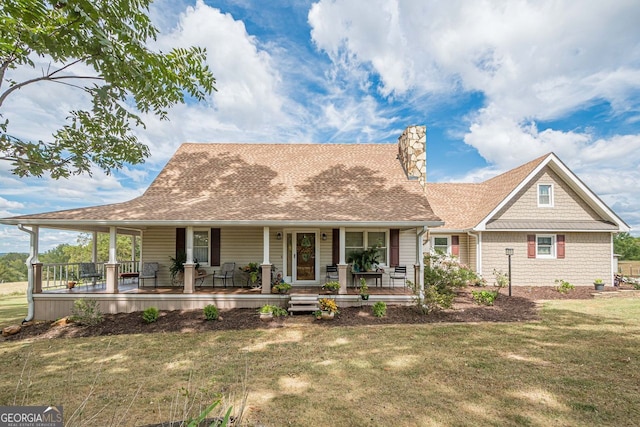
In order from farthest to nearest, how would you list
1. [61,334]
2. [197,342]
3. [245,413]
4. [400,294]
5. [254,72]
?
[254,72]
[400,294]
[61,334]
[197,342]
[245,413]

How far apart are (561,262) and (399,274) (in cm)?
908

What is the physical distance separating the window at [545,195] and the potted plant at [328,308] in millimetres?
12393

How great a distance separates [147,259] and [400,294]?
31.7 feet

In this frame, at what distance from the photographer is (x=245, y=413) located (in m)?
4.10

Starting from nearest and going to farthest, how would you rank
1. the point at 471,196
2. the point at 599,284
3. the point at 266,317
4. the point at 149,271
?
the point at 266,317, the point at 149,271, the point at 599,284, the point at 471,196

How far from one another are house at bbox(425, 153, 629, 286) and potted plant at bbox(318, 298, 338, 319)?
9288 millimetres

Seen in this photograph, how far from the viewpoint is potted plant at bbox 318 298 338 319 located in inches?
356

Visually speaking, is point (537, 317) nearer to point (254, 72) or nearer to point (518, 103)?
point (518, 103)

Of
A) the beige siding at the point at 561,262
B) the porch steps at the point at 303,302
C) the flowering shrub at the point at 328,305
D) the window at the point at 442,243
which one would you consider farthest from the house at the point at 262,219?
the beige siding at the point at 561,262

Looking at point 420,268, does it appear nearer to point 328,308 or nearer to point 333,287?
point 333,287


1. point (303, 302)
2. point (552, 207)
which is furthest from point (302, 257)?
point (552, 207)

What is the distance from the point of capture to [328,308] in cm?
916

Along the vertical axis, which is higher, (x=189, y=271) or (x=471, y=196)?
(x=471, y=196)

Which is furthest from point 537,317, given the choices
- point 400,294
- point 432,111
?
point 432,111
